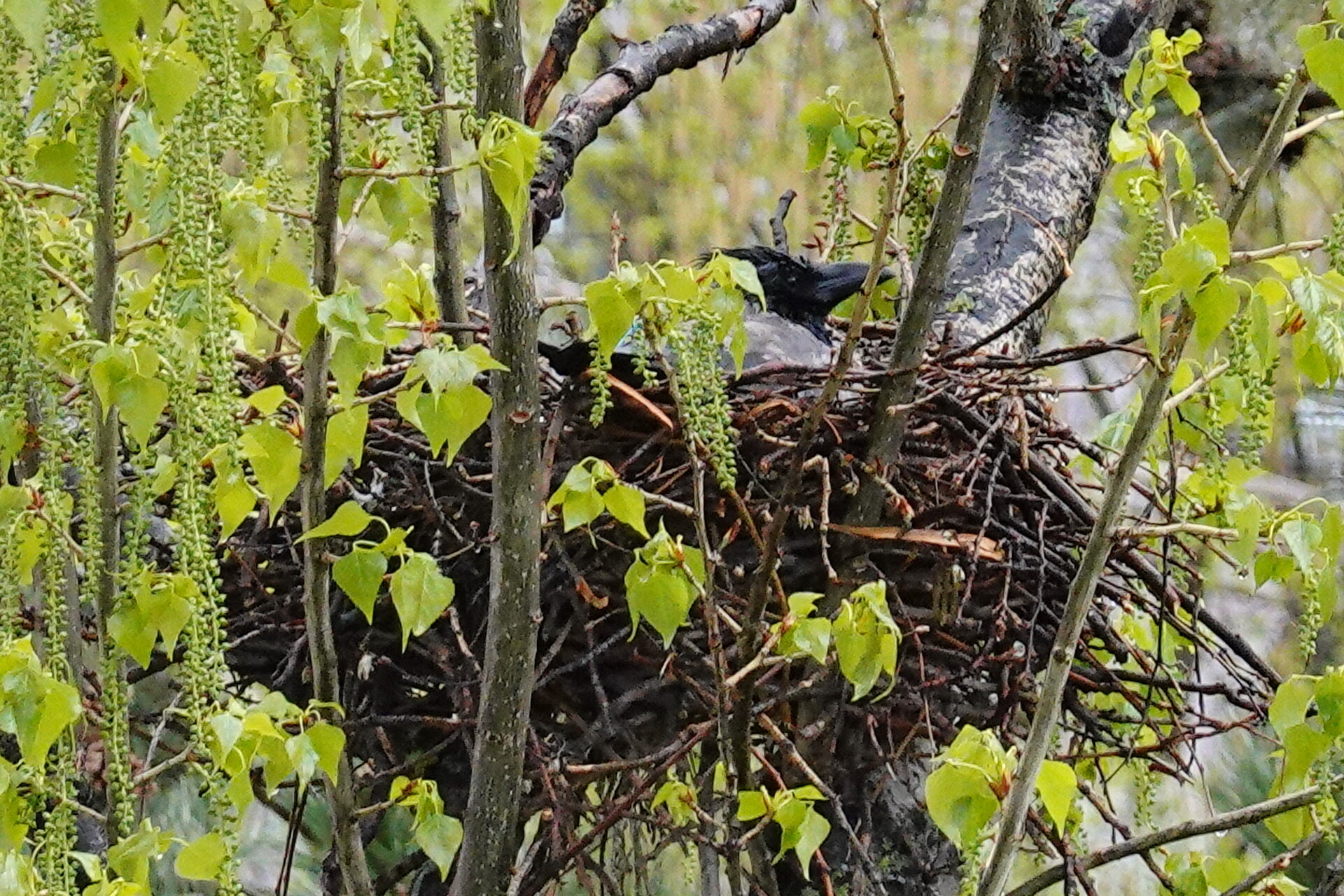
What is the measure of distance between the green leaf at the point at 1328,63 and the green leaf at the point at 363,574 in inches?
33.3

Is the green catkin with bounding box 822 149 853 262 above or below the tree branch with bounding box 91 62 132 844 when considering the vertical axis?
above

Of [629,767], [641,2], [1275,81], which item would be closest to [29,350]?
[629,767]

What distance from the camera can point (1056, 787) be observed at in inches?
51.8

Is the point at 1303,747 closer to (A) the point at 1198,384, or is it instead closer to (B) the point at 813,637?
(A) the point at 1198,384

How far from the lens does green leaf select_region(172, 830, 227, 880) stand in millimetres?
1229

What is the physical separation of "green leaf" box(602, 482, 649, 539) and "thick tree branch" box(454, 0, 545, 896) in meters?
0.07

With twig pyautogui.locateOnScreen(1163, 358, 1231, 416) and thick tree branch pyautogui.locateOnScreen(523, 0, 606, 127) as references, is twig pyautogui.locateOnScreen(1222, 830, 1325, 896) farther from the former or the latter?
thick tree branch pyautogui.locateOnScreen(523, 0, 606, 127)

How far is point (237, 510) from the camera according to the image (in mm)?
1231

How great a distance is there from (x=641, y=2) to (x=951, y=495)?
15.8 ft

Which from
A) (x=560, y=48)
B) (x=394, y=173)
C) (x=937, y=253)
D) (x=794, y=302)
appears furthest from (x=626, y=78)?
(x=394, y=173)

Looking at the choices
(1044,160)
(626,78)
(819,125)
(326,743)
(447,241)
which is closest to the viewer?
(326,743)

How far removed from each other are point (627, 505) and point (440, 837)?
0.40 metres

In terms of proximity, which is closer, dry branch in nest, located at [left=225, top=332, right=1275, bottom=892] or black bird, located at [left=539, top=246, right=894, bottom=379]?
dry branch in nest, located at [left=225, top=332, right=1275, bottom=892]

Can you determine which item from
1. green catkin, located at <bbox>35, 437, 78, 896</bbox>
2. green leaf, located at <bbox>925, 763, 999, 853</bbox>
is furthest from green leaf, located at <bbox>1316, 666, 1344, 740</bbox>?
green catkin, located at <bbox>35, 437, 78, 896</bbox>
